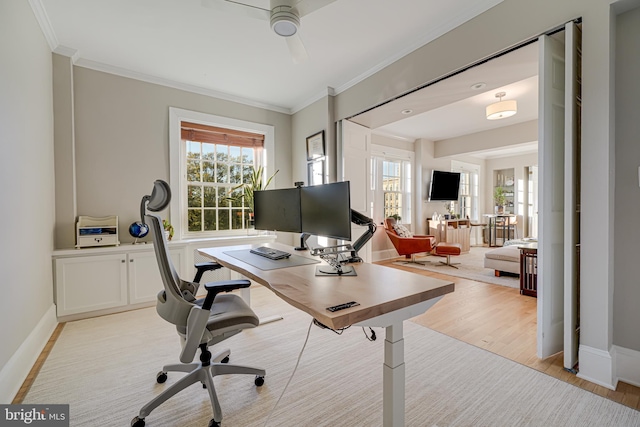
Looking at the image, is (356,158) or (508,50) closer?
(508,50)

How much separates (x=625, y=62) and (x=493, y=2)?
96 centimetres

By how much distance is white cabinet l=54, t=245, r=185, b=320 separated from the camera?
2723mm

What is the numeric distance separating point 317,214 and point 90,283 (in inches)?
99.6

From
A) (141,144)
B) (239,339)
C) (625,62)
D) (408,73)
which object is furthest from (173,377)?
(625,62)

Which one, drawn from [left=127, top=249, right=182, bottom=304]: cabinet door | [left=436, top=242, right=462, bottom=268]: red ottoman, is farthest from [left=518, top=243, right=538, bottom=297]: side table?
[left=127, top=249, right=182, bottom=304]: cabinet door

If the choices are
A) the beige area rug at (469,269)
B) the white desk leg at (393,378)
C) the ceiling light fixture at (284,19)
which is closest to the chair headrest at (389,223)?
the beige area rug at (469,269)

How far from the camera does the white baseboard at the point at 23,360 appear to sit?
1.59 metres

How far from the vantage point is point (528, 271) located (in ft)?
11.4

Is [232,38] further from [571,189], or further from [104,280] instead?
[571,189]

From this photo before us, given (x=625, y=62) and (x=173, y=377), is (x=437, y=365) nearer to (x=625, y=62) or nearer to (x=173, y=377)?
(x=173, y=377)

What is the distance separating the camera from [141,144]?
337 centimetres

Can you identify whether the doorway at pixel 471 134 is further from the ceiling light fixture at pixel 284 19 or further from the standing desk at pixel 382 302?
the ceiling light fixture at pixel 284 19

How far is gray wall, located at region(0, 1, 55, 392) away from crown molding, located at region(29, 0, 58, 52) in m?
0.06

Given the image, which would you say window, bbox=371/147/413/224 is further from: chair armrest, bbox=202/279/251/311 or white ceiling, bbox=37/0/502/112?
chair armrest, bbox=202/279/251/311
